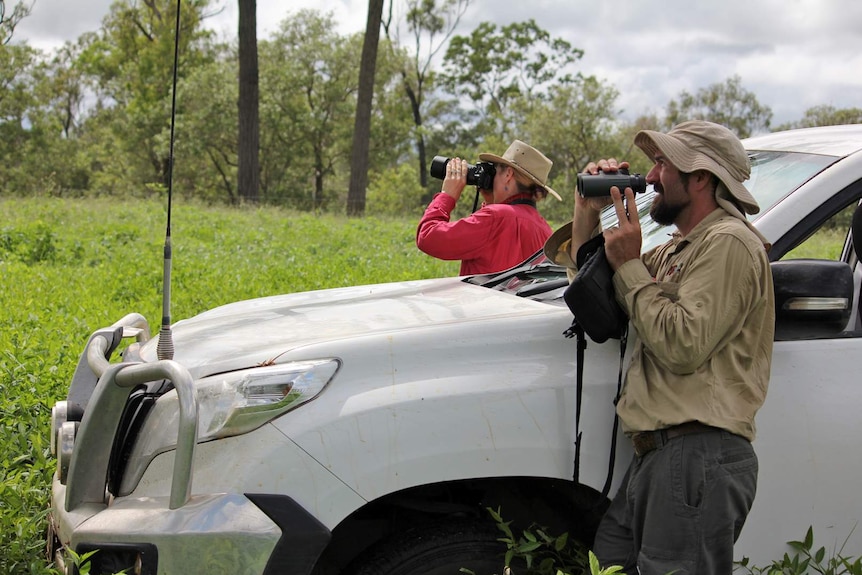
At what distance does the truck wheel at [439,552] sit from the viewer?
2566 mm

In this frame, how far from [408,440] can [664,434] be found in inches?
27.3

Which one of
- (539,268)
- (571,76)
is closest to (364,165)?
(539,268)

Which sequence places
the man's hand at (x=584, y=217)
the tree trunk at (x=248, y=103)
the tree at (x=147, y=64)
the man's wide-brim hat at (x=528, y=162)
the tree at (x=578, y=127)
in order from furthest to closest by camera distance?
the tree at (x=147, y=64) → the tree at (x=578, y=127) → the tree trunk at (x=248, y=103) → the man's wide-brim hat at (x=528, y=162) → the man's hand at (x=584, y=217)

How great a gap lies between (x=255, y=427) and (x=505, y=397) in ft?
2.25

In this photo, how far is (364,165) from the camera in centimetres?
2498

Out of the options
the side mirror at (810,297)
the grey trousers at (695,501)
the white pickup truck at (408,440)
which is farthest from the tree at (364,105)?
the grey trousers at (695,501)

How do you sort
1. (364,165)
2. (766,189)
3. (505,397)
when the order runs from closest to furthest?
(505,397), (766,189), (364,165)

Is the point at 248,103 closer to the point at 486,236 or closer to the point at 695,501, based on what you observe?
the point at 486,236

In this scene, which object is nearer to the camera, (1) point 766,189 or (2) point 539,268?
(1) point 766,189

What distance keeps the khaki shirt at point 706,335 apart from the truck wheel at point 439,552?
53 centimetres

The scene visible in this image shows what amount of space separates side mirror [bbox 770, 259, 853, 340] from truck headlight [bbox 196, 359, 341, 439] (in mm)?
1309

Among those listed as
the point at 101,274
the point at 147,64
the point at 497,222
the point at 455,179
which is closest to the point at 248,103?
the point at 101,274

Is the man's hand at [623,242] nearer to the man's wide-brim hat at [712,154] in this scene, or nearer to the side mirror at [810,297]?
the man's wide-brim hat at [712,154]

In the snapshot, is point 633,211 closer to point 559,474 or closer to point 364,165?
point 559,474
